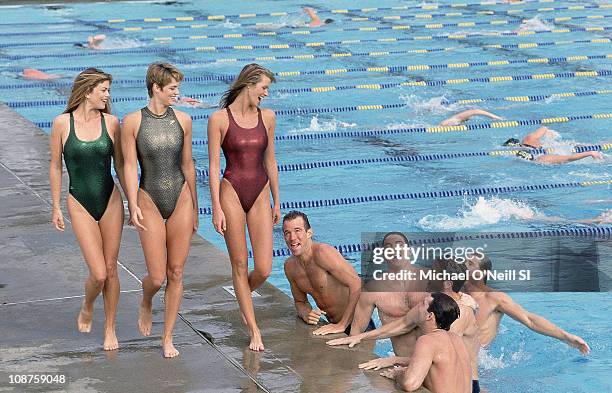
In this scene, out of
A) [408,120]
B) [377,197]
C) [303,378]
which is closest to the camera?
[303,378]

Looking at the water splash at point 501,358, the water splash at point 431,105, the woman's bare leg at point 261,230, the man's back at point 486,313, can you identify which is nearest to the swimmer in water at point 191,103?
the water splash at point 431,105

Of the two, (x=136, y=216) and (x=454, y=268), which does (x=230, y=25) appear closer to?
(x=454, y=268)

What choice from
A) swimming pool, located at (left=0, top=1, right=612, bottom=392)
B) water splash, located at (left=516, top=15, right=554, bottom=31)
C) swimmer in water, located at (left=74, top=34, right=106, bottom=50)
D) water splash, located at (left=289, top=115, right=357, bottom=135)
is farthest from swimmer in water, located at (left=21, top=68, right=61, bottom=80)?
water splash, located at (left=516, top=15, right=554, bottom=31)

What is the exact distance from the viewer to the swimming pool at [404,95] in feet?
30.8

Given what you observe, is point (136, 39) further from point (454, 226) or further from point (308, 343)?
point (308, 343)

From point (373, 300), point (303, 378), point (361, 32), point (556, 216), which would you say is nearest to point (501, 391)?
point (373, 300)

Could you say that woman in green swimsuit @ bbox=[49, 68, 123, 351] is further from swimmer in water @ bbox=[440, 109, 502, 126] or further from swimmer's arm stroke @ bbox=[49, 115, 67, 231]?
swimmer in water @ bbox=[440, 109, 502, 126]

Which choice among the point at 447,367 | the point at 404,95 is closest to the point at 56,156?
the point at 447,367

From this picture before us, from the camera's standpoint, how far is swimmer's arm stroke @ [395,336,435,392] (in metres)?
5.32

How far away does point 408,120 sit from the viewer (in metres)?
13.2

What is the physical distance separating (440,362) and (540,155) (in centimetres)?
633

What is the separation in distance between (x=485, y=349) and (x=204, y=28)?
13955 mm

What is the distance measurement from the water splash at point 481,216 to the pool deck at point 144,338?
2.52 m

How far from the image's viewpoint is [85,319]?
5965 mm
